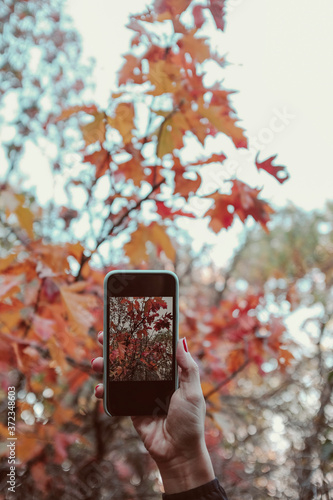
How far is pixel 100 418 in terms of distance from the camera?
2082 millimetres

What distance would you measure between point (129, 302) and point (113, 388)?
0.18m

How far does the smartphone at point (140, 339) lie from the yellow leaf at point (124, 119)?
0.48 metres

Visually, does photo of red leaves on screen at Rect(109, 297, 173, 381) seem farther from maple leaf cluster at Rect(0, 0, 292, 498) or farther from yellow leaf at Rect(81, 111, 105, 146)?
yellow leaf at Rect(81, 111, 105, 146)

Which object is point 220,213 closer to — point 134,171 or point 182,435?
point 134,171

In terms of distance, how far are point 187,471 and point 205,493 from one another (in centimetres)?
5

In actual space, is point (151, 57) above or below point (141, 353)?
above

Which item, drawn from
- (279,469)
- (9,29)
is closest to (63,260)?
(279,469)

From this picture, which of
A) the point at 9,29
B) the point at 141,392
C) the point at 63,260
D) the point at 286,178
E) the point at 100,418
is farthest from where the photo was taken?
the point at 9,29

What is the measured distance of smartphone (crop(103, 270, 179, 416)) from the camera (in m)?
Answer: 0.92

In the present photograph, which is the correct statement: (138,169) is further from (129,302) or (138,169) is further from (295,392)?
(295,392)

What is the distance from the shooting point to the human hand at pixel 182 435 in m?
0.81

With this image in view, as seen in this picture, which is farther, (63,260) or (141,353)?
(63,260)

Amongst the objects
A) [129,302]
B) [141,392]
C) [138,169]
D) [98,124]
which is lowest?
[141,392]

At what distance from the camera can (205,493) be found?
0.77 m
